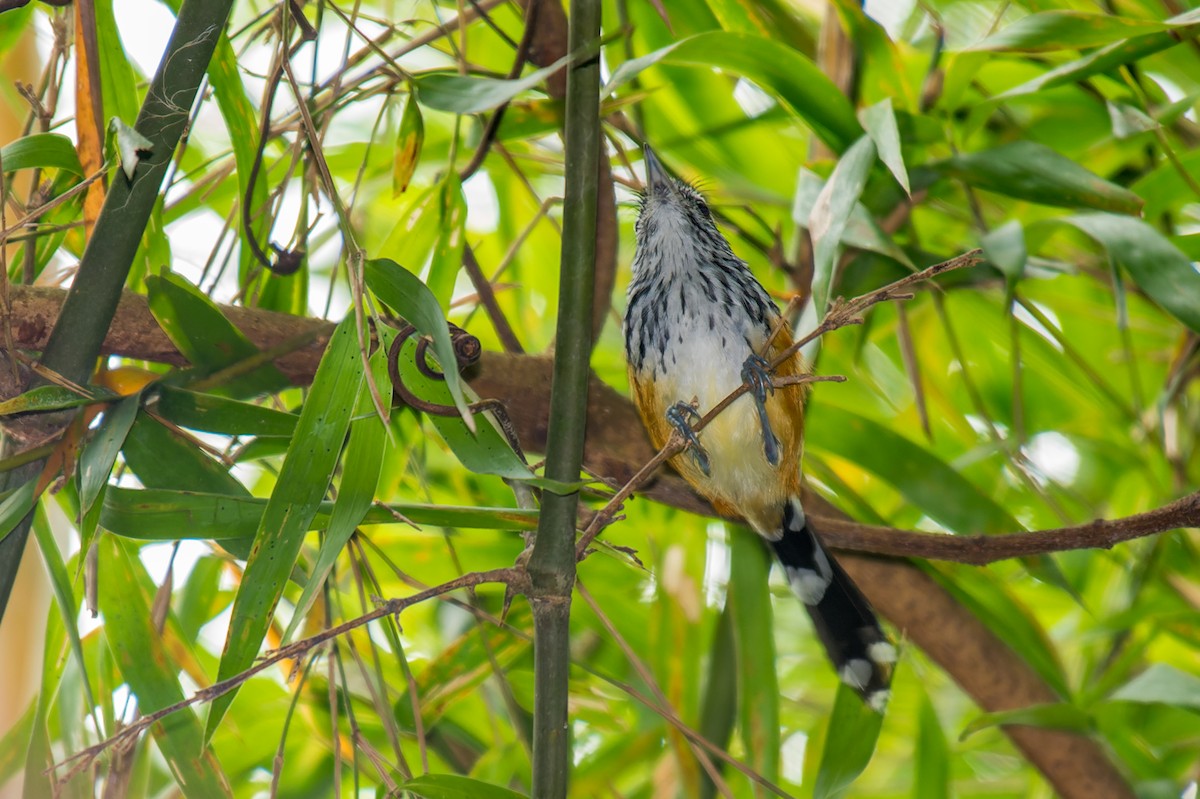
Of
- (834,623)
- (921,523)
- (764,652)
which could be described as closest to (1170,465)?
(921,523)

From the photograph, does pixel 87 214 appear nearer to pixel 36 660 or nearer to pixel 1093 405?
pixel 36 660

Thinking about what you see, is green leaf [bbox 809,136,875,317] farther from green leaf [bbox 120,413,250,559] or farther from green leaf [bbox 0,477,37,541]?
green leaf [bbox 0,477,37,541]

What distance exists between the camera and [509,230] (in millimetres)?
2727

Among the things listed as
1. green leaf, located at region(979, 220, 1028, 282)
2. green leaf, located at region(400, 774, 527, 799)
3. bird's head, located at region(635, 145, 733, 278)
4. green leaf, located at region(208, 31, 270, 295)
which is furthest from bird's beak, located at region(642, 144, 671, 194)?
green leaf, located at region(400, 774, 527, 799)

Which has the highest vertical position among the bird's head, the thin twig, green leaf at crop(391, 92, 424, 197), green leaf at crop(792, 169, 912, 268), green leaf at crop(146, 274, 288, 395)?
the bird's head

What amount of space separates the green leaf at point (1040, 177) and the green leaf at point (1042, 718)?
2.75 feet

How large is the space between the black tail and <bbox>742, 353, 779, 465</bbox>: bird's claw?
0.14 m

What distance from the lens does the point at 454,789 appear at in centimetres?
137

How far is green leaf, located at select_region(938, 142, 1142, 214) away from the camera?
1830 mm

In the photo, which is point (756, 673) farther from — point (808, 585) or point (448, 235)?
point (448, 235)

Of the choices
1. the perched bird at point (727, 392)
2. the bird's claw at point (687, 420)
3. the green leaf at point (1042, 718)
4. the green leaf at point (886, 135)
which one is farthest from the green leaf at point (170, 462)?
the green leaf at point (1042, 718)

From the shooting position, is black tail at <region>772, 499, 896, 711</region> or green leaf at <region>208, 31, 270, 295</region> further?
black tail at <region>772, 499, 896, 711</region>

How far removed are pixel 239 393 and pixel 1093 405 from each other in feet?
6.71

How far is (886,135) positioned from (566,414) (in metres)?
0.78
